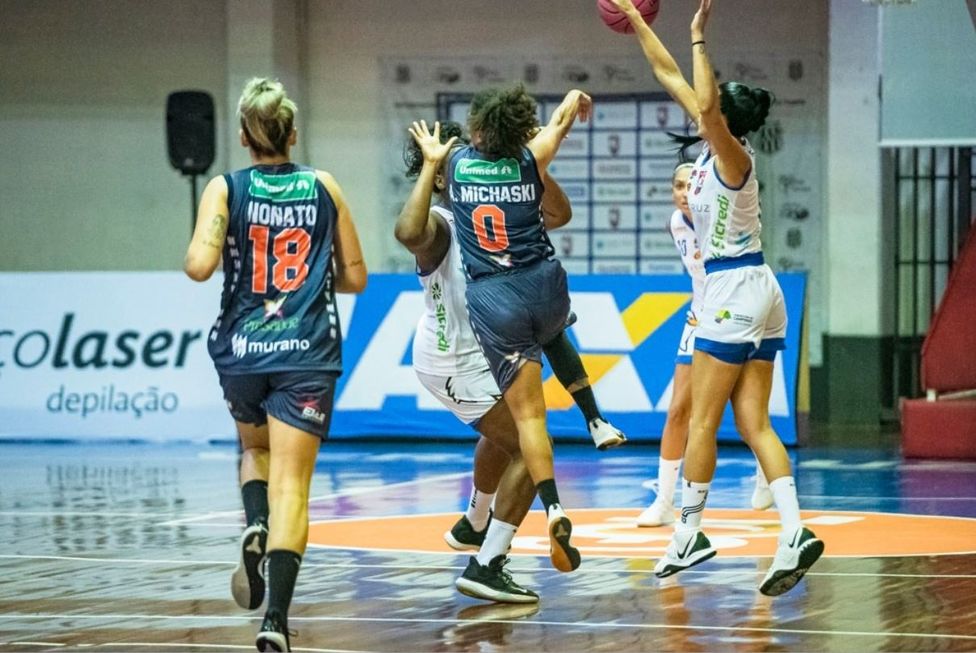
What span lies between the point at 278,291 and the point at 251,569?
3.38 feet

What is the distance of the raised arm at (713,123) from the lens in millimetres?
7031

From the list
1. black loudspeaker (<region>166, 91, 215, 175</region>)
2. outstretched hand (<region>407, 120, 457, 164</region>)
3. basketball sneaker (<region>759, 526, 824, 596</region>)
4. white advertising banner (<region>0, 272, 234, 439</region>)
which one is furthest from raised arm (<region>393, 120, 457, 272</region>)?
black loudspeaker (<region>166, 91, 215, 175</region>)

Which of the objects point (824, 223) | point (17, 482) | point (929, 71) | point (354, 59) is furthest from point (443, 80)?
point (17, 482)

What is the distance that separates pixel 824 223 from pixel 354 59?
5510 millimetres

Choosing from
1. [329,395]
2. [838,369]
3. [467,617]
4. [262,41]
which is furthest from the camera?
[262,41]

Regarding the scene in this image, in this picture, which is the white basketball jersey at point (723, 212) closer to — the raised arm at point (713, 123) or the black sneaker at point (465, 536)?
the raised arm at point (713, 123)

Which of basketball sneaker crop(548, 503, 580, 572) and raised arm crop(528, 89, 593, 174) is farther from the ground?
raised arm crop(528, 89, 593, 174)

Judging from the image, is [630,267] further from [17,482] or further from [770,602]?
[770,602]

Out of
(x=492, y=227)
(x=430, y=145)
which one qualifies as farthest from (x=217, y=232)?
(x=492, y=227)

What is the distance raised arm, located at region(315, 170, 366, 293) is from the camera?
610 centimetres

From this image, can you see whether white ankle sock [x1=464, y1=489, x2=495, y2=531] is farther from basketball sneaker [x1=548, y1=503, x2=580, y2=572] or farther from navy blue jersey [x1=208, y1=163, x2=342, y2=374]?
navy blue jersey [x1=208, y1=163, x2=342, y2=374]

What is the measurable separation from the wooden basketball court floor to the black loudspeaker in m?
5.46

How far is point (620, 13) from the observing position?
8.59m

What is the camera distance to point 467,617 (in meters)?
6.90
